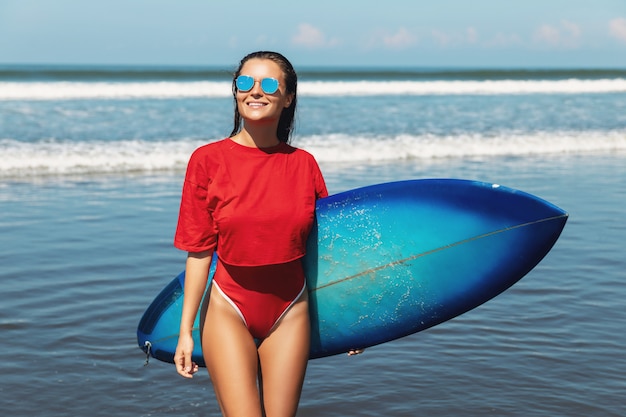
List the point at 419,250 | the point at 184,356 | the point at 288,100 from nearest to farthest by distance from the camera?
the point at 184,356 → the point at 288,100 → the point at 419,250

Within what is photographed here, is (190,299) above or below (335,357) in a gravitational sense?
above

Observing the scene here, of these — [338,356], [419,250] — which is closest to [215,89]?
[338,356]

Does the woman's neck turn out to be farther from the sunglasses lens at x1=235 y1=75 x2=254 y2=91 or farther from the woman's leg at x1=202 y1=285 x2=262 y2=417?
the woman's leg at x1=202 y1=285 x2=262 y2=417

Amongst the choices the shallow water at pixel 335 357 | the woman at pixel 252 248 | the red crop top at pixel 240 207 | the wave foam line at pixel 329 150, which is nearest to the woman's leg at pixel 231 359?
the woman at pixel 252 248

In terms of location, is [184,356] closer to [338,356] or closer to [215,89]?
[338,356]

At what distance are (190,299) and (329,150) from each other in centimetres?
1237

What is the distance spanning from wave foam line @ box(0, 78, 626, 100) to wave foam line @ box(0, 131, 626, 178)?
1265cm

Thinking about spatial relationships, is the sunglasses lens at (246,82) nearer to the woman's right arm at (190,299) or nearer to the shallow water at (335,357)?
the woman's right arm at (190,299)

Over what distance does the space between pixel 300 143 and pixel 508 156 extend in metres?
4.10

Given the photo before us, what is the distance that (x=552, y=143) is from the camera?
1681cm

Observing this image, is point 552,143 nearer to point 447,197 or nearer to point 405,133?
point 405,133

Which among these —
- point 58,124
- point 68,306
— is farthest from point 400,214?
point 58,124

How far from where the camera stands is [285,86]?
296 cm

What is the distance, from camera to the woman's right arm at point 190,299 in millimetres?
2855
